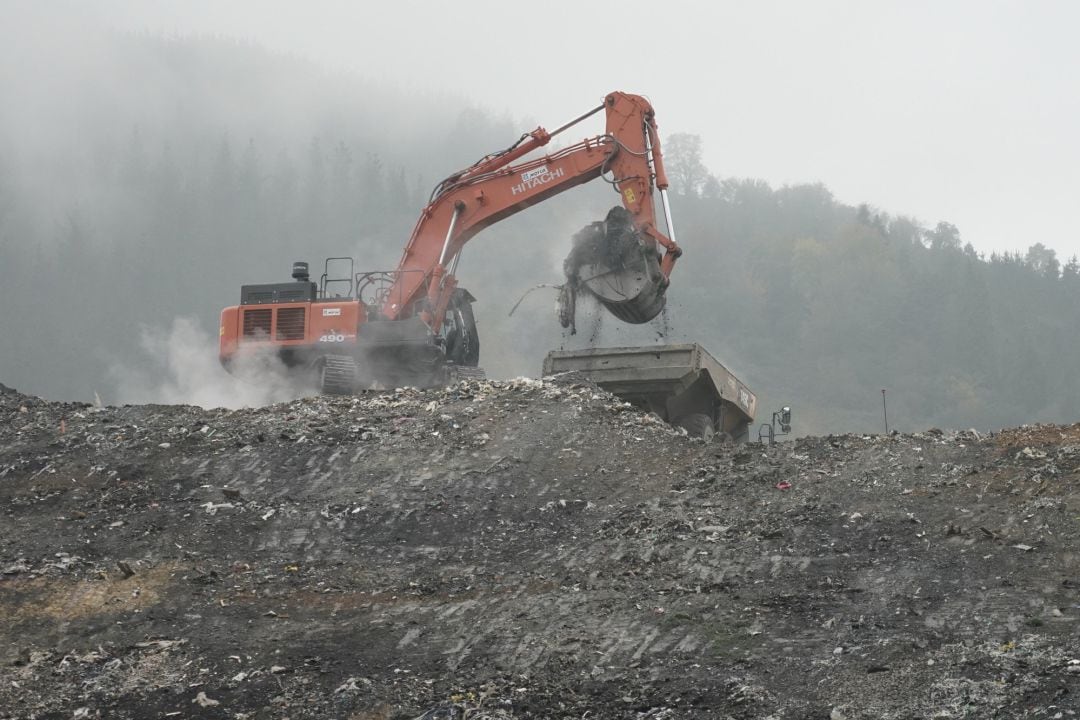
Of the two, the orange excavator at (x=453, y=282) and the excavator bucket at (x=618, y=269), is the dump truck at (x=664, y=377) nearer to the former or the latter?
the excavator bucket at (x=618, y=269)

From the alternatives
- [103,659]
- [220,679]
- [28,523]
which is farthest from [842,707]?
[28,523]

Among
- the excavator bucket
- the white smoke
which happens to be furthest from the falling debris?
the white smoke

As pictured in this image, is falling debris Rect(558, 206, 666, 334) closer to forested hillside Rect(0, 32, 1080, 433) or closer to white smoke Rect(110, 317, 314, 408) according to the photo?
white smoke Rect(110, 317, 314, 408)

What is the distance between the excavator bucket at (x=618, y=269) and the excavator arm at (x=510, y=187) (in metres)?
0.58

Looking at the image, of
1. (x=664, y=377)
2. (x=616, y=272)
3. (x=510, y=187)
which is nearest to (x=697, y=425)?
(x=664, y=377)

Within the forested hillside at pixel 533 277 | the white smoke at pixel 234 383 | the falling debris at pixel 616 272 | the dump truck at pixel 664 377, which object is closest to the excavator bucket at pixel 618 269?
the falling debris at pixel 616 272

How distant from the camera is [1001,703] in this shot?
6637 mm

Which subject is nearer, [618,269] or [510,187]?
[618,269]

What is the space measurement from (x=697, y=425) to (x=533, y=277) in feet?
216

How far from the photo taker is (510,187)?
53.7ft

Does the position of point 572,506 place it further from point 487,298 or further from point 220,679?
point 487,298

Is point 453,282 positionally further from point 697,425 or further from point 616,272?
point 697,425

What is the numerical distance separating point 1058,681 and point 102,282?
241 ft

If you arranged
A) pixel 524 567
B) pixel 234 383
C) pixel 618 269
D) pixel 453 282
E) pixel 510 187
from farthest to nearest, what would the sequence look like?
pixel 234 383 < pixel 453 282 < pixel 510 187 < pixel 618 269 < pixel 524 567
